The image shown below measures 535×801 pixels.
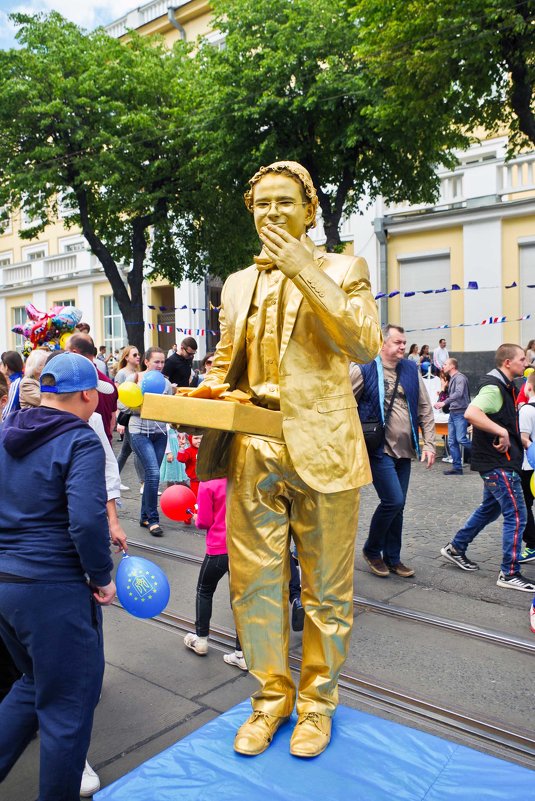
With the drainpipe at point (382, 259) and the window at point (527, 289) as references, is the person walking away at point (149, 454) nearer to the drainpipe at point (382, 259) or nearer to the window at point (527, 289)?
the window at point (527, 289)

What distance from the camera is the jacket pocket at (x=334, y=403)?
2602mm

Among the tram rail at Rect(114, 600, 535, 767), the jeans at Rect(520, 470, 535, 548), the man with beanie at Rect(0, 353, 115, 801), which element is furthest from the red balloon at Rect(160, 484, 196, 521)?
the man with beanie at Rect(0, 353, 115, 801)

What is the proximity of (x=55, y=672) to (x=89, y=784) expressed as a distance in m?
0.75

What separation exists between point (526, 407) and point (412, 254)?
1583 cm

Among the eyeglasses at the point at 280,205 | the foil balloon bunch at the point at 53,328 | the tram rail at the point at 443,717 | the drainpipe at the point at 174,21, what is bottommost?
the tram rail at the point at 443,717

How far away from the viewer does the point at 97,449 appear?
96.7 inches

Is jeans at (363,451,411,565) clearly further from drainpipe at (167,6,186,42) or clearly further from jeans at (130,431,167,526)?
drainpipe at (167,6,186,42)

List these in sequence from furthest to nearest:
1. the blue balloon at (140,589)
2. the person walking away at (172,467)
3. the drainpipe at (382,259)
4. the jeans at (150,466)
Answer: the drainpipe at (382,259), the person walking away at (172,467), the jeans at (150,466), the blue balloon at (140,589)

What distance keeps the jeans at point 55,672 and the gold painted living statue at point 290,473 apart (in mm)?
602

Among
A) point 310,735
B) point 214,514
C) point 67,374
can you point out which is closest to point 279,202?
point 67,374

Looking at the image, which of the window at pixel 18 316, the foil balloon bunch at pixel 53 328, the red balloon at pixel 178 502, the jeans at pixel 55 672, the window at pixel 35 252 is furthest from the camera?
the window at pixel 18 316

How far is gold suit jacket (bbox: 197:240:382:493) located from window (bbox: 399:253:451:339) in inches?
718

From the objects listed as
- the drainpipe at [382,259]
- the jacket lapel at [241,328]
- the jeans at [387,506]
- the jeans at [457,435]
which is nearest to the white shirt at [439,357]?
the drainpipe at [382,259]

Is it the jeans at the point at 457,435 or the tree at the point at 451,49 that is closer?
the jeans at the point at 457,435
